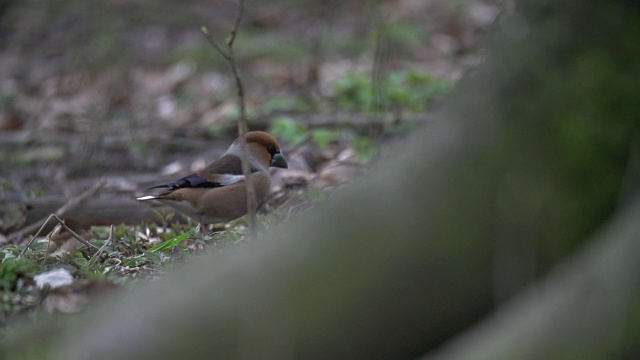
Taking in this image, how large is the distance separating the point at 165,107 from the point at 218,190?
5.31m

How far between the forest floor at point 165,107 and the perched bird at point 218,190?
0.16 metres

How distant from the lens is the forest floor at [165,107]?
16.7 ft

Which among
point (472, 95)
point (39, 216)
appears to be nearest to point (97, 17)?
point (39, 216)

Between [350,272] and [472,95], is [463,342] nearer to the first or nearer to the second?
[350,272]

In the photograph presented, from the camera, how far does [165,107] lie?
10.8 metres

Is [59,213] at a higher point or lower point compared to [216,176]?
lower

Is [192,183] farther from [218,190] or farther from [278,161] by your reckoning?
[278,161]

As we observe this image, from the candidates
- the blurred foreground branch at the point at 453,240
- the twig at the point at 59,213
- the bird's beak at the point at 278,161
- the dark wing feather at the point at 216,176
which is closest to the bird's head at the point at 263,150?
the bird's beak at the point at 278,161

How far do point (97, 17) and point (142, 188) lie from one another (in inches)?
194

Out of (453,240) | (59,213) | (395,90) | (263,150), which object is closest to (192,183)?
(263,150)

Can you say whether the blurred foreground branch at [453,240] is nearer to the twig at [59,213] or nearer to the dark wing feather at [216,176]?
the dark wing feather at [216,176]

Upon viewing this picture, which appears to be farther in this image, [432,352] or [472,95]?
[472,95]

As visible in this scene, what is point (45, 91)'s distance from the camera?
12.0 meters

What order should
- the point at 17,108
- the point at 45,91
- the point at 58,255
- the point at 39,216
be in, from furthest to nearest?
the point at 45,91 < the point at 17,108 < the point at 39,216 < the point at 58,255
